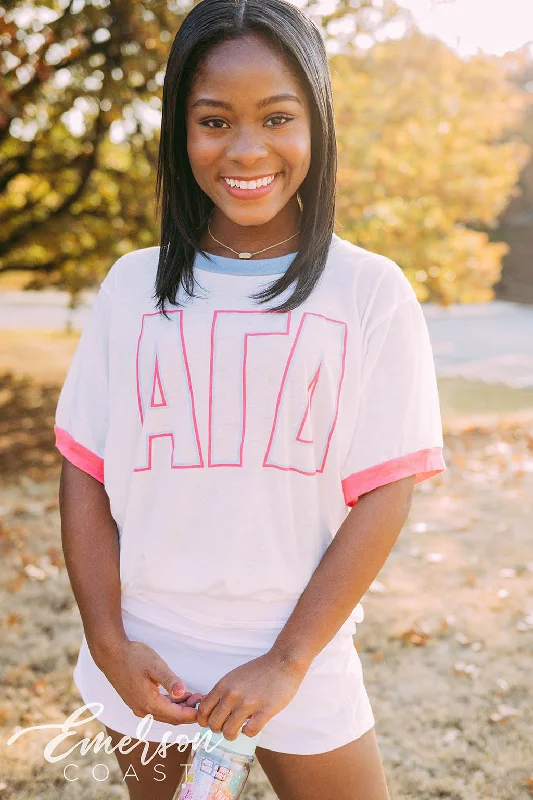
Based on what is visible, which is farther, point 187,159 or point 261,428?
point 187,159

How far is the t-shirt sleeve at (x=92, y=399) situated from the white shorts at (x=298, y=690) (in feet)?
1.13

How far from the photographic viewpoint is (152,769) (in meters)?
1.67

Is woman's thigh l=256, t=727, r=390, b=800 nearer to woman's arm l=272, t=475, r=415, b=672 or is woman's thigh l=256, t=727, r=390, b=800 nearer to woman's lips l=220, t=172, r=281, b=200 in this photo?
woman's arm l=272, t=475, r=415, b=672

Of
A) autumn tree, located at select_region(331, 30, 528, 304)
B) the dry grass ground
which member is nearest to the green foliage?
autumn tree, located at select_region(331, 30, 528, 304)

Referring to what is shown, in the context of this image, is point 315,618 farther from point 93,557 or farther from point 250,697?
point 93,557

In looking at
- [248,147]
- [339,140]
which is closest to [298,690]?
[248,147]

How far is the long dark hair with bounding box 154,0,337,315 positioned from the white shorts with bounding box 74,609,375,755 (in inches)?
25.7

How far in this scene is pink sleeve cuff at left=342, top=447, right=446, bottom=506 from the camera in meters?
1.50

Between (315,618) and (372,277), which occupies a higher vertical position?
(372,277)

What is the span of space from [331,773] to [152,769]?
375 millimetres

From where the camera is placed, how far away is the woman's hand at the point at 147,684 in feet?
4.92

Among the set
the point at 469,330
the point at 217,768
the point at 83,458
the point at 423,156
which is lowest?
the point at 469,330

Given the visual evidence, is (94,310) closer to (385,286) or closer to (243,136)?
(243,136)

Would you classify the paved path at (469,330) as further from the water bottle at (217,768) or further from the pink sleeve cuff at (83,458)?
the water bottle at (217,768)
